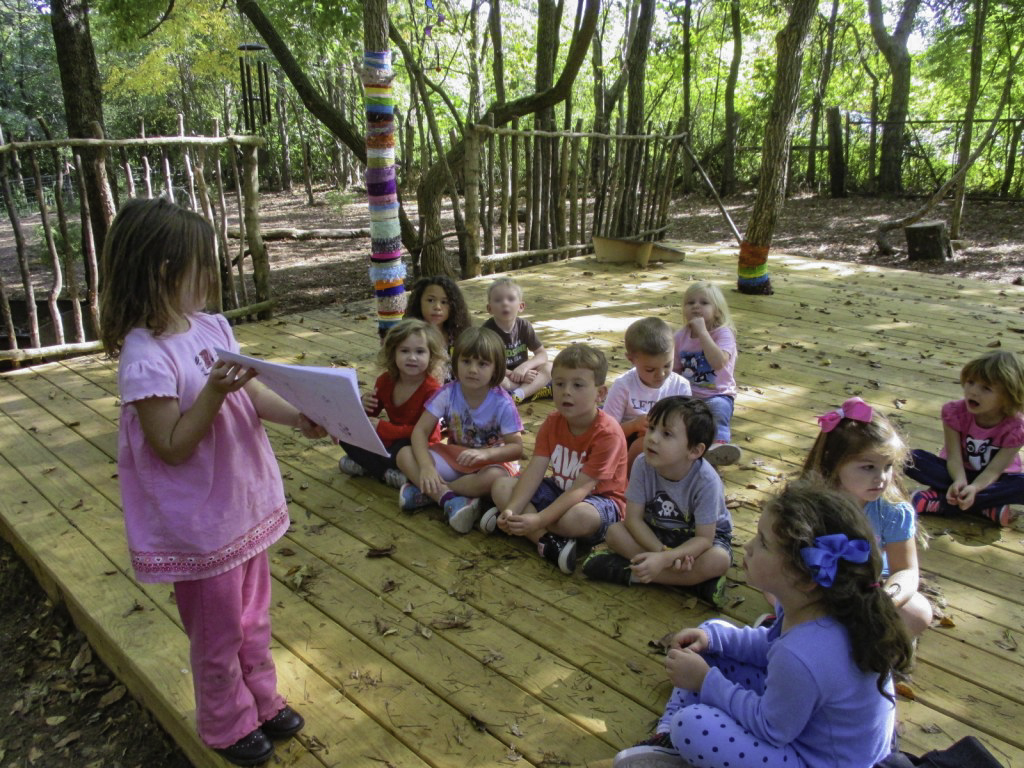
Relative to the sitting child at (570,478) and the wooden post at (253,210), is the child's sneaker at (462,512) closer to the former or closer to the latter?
the sitting child at (570,478)

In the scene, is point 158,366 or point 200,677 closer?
point 158,366

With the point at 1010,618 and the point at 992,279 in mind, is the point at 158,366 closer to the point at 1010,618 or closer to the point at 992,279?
the point at 1010,618

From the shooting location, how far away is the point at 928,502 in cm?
330

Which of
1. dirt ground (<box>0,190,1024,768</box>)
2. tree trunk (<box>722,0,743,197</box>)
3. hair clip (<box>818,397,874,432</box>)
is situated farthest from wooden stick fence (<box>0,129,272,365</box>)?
tree trunk (<box>722,0,743,197</box>)

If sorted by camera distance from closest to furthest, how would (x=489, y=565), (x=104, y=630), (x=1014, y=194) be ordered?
(x=104, y=630) < (x=489, y=565) < (x=1014, y=194)

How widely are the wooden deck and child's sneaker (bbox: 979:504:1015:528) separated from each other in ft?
0.26

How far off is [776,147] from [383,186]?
4.37 metres

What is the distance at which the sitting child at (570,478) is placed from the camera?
288cm

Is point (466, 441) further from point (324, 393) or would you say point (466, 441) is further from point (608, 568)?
point (324, 393)

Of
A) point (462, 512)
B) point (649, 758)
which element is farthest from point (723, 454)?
point (649, 758)

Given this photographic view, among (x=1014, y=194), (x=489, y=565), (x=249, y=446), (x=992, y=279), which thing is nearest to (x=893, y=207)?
(x=1014, y=194)

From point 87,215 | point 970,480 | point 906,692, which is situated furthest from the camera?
point 87,215

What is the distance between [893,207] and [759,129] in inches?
267

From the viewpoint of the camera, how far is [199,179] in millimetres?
5910
